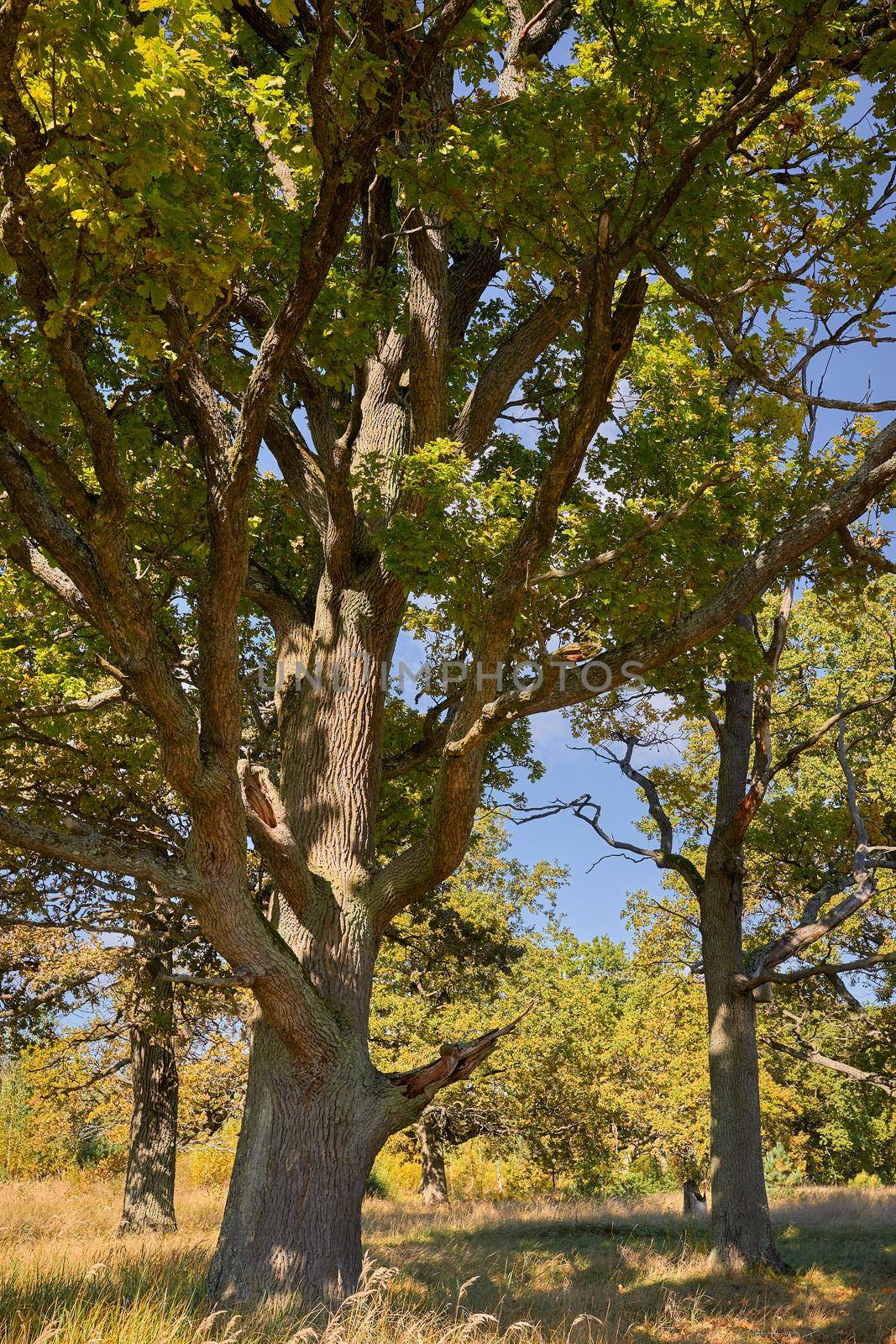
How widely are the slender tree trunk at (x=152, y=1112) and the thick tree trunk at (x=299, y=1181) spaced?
7486mm

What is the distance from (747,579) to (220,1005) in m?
12.2

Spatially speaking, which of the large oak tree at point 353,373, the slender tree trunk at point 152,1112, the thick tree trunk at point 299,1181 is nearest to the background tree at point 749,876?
the large oak tree at point 353,373

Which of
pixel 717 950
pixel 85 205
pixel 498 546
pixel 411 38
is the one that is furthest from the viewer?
pixel 717 950

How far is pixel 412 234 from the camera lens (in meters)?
8.08

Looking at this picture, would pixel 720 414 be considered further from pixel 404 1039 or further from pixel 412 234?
pixel 404 1039

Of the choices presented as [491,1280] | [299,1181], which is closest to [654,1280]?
[491,1280]

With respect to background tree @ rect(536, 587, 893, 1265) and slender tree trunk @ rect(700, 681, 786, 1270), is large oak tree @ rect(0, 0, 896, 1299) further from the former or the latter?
slender tree trunk @ rect(700, 681, 786, 1270)

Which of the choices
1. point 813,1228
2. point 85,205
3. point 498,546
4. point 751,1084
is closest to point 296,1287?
point 498,546

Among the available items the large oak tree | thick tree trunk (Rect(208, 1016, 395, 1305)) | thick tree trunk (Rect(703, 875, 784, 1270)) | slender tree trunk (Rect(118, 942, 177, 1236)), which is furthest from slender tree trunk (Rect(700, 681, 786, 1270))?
slender tree trunk (Rect(118, 942, 177, 1236))

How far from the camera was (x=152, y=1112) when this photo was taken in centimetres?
1423

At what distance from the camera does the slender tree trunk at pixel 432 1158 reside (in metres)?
21.9

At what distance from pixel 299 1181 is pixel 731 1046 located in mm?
7328

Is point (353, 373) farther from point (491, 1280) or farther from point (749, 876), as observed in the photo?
point (749, 876)

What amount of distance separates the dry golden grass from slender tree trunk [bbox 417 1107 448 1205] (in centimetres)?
304
